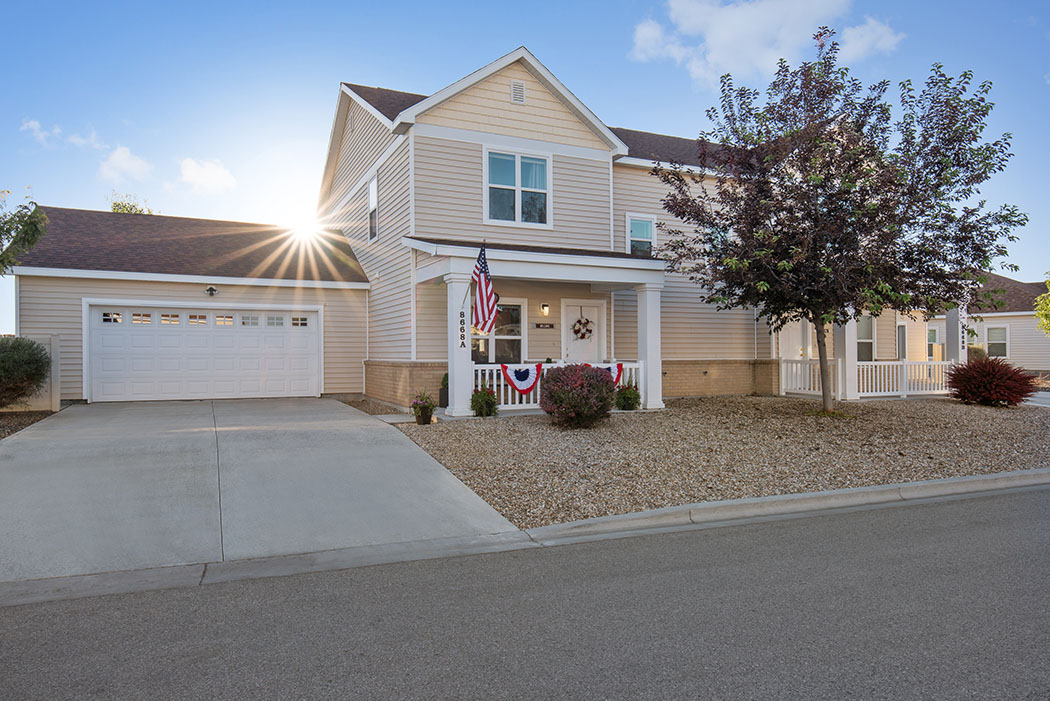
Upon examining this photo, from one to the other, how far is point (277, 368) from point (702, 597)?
44.9 ft

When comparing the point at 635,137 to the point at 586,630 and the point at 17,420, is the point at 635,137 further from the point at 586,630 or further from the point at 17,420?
the point at 586,630

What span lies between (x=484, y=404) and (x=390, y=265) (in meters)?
4.98

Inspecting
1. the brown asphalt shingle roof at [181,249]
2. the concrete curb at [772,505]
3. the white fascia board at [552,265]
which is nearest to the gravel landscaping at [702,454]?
the concrete curb at [772,505]

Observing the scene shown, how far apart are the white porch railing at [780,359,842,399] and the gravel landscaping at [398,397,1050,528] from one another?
3.46 meters

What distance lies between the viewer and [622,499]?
7.45m

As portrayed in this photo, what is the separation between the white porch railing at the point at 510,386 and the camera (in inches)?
492

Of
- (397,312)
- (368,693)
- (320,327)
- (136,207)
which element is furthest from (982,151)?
(136,207)

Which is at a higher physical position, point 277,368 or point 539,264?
point 539,264

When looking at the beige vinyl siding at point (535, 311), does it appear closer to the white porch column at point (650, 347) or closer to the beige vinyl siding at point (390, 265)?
the beige vinyl siding at point (390, 265)

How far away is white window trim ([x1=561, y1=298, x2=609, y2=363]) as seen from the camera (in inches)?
611

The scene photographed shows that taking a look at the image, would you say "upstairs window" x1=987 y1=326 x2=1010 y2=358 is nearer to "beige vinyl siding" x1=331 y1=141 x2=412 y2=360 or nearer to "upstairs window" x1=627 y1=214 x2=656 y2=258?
"upstairs window" x1=627 y1=214 x2=656 y2=258

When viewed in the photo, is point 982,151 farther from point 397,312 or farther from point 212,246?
point 212,246

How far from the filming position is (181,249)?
1648 cm

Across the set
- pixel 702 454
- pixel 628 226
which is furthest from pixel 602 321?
pixel 702 454
